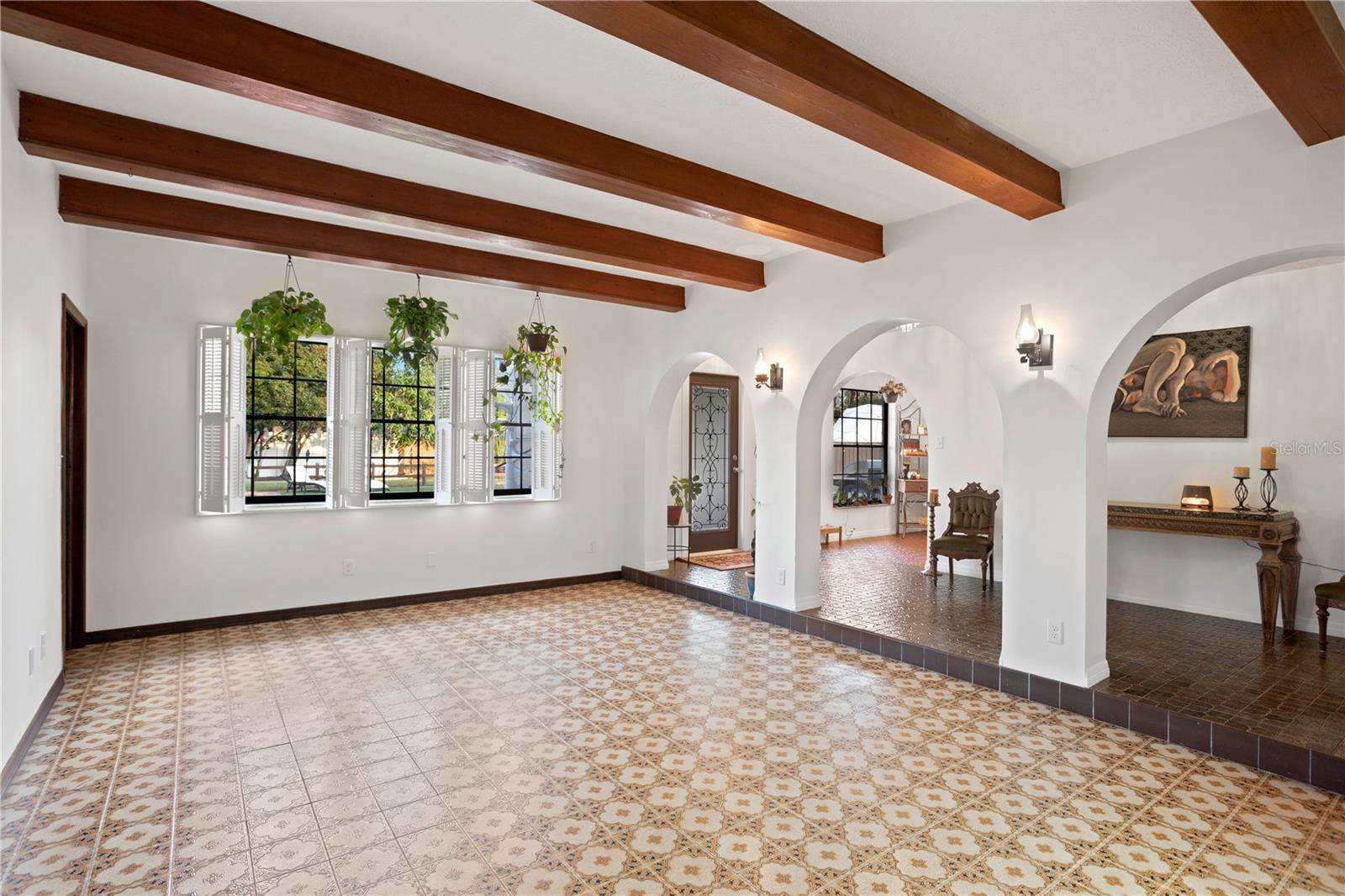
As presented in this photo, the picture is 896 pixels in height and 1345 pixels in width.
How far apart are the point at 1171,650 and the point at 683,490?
4986mm

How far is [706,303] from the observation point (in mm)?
6547

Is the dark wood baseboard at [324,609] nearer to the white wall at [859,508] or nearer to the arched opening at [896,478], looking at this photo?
the arched opening at [896,478]

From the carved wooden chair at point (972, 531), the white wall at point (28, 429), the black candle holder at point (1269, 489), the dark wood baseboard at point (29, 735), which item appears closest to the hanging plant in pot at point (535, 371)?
the white wall at point (28, 429)

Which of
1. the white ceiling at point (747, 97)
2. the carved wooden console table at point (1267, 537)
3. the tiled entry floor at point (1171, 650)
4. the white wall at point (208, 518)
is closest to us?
the white ceiling at point (747, 97)

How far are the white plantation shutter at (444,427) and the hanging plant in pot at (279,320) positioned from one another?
1152 mm

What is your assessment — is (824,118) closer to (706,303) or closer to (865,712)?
(865,712)

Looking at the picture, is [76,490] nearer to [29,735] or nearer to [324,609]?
[324,609]

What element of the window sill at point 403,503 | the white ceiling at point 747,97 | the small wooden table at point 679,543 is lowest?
the small wooden table at point 679,543

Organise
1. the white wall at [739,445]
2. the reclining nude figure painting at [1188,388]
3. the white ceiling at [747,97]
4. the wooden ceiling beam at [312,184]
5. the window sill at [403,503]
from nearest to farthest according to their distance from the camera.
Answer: the white ceiling at [747,97] → the wooden ceiling beam at [312,184] → the reclining nude figure painting at [1188,388] → the window sill at [403,503] → the white wall at [739,445]

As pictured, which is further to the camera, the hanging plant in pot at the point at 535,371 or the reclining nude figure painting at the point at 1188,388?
the hanging plant in pot at the point at 535,371

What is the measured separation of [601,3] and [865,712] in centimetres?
346

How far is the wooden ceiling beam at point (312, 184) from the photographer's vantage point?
325 cm

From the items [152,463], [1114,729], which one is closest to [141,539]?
[152,463]

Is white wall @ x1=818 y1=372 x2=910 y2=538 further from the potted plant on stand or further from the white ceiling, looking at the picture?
the white ceiling
